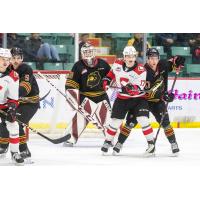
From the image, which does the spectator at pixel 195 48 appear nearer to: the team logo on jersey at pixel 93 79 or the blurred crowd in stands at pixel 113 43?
the blurred crowd in stands at pixel 113 43

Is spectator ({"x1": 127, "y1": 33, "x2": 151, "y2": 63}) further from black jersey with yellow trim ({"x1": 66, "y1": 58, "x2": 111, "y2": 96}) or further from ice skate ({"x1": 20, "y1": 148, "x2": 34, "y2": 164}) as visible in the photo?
ice skate ({"x1": 20, "y1": 148, "x2": 34, "y2": 164})

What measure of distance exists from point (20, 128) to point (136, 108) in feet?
3.54

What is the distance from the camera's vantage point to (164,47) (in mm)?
11219

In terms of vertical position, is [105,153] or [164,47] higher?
[164,47]

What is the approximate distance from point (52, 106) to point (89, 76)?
1.67 m

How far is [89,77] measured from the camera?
340 inches

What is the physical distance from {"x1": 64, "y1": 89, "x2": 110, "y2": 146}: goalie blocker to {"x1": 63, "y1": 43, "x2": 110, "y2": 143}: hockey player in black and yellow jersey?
0.03 meters

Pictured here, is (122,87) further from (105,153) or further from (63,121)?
(63,121)

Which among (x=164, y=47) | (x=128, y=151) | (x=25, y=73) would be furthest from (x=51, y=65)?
(x=25, y=73)

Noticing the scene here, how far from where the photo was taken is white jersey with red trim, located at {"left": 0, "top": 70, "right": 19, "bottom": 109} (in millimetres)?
6941

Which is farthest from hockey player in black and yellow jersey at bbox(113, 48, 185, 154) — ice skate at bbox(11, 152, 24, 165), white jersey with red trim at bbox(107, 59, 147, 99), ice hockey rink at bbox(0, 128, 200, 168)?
ice skate at bbox(11, 152, 24, 165)

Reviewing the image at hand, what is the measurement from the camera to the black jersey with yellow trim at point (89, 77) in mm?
8602

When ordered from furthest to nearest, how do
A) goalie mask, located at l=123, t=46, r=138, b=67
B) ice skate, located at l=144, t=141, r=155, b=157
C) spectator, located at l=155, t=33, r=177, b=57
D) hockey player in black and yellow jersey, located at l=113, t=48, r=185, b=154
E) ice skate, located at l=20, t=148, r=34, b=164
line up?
spectator, located at l=155, t=33, r=177, b=57
ice skate, located at l=144, t=141, r=155, b=157
hockey player in black and yellow jersey, located at l=113, t=48, r=185, b=154
goalie mask, located at l=123, t=46, r=138, b=67
ice skate, located at l=20, t=148, r=34, b=164

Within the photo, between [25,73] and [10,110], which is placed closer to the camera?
[10,110]
